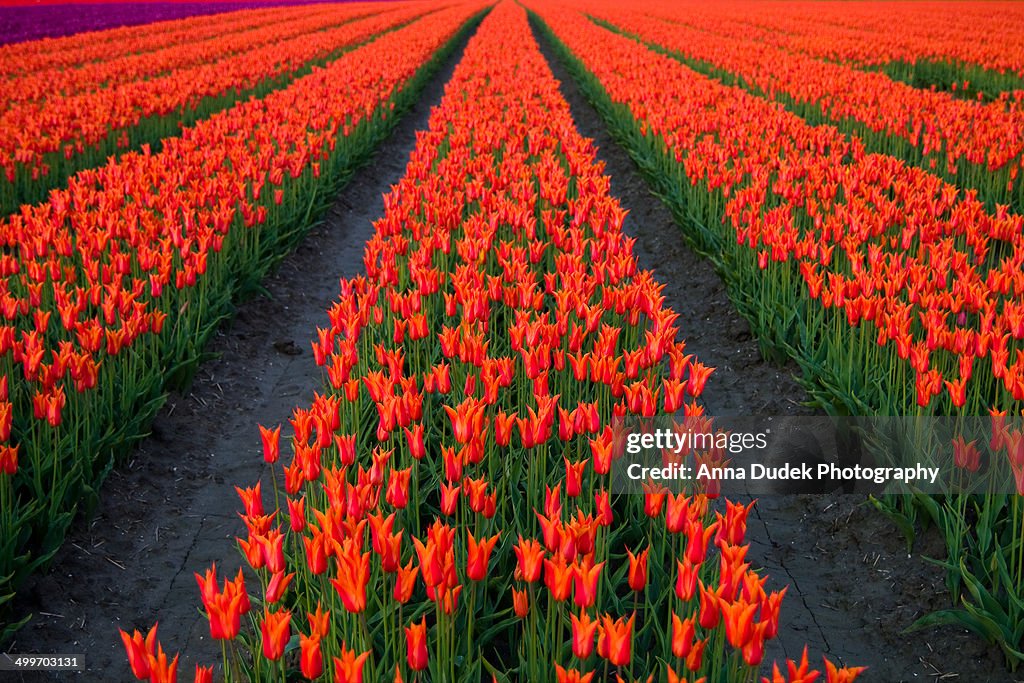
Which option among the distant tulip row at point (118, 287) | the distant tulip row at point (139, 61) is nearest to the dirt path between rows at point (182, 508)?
the distant tulip row at point (118, 287)

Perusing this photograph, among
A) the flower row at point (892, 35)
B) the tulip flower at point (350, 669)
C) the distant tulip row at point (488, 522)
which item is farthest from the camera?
the flower row at point (892, 35)

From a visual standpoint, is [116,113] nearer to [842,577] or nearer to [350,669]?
[842,577]

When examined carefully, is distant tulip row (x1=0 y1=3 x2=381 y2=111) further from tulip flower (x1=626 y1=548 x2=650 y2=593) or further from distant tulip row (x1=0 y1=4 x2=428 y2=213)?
tulip flower (x1=626 y1=548 x2=650 y2=593)

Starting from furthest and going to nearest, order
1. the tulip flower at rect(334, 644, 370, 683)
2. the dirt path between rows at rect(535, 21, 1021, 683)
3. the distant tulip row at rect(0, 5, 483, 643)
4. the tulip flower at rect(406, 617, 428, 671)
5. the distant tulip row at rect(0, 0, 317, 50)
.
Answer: the distant tulip row at rect(0, 0, 317, 50) < the distant tulip row at rect(0, 5, 483, 643) < the dirt path between rows at rect(535, 21, 1021, 683) < the tulip flower at rect(406, 617, 428, 671) < the tulip flower at rect(334, 644, 370, 683)

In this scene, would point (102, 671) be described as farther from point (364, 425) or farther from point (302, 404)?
point (302, 404)

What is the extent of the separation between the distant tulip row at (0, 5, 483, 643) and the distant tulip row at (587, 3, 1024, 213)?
6630 mm

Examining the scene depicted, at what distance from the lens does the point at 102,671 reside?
344 cm

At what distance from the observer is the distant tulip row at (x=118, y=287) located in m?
3.88

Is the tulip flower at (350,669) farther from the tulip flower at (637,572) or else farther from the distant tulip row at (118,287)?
the distant tulip row at (118,287)

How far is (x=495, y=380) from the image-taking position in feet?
11.7

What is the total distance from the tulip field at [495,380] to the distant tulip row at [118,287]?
0.12 feet

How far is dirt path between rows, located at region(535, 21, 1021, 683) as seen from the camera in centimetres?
343

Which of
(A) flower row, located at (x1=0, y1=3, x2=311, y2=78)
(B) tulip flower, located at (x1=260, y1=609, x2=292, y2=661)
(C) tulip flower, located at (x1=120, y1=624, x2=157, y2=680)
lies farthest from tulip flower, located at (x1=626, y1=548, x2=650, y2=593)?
(A) flower row, located at (x1=0, y1=3, x2=311, y2=78)

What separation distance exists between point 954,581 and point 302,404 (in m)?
4.13
